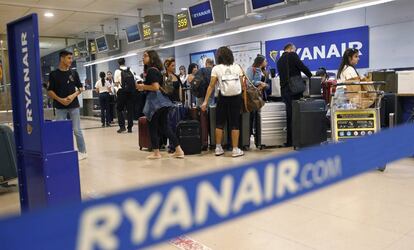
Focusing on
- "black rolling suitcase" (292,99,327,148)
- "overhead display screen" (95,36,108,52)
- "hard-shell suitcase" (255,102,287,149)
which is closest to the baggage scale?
"black rolling suitcase" (292,99,327,148)

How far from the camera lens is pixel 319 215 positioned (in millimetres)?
2584

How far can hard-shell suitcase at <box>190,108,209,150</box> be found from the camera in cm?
521

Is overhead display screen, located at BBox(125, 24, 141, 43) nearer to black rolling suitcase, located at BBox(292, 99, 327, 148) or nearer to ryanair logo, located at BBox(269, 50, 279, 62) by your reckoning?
ryanair logo, located at BBox(269, 50, 279, 62)

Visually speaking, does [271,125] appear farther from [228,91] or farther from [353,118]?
[353,118]

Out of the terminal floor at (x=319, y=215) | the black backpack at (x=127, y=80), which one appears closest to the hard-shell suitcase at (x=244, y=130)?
the terminal floor at (x=319, y=215)

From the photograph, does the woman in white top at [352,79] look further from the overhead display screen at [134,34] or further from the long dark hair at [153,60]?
the overhead display screen at [134,34]

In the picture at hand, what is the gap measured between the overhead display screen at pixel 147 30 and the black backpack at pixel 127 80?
2033 millimetres

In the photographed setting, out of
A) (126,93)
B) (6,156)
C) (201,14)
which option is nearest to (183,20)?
(201,14)

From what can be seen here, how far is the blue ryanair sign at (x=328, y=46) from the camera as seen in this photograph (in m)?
7.59

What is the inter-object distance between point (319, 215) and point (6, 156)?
2817 millimetres

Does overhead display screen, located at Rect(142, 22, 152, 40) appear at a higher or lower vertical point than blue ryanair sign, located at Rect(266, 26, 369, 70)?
higher

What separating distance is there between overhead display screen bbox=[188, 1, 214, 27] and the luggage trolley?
13.4ft

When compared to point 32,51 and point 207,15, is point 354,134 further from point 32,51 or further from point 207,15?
point 207,15

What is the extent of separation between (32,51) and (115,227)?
184cm
